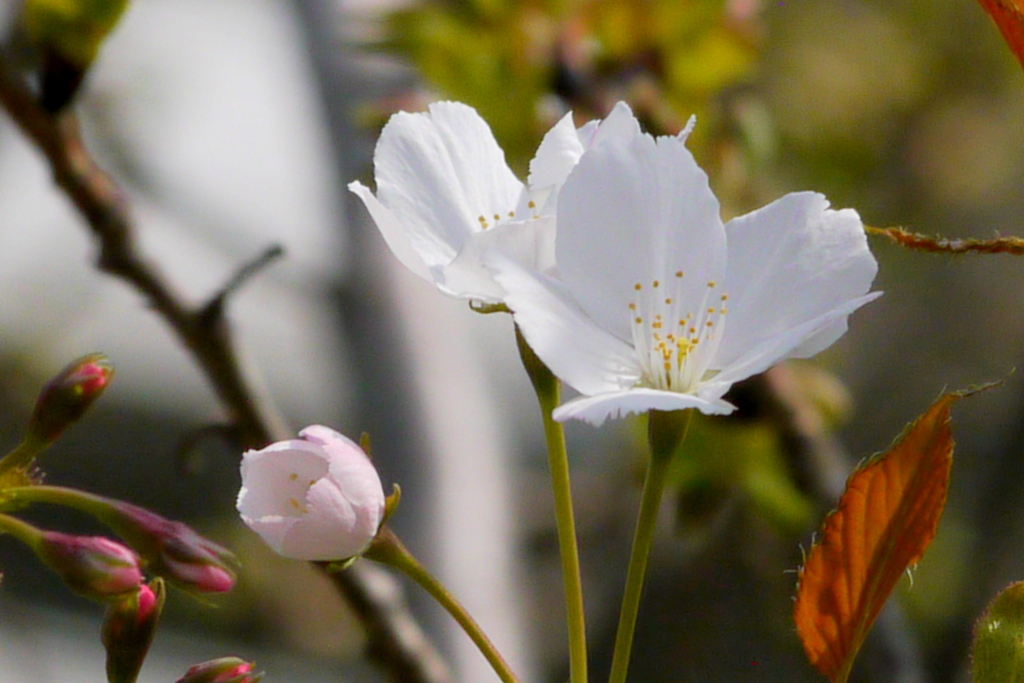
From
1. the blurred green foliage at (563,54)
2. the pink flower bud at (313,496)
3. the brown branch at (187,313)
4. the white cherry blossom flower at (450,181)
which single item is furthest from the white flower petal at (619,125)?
the blurred green foliage at (563,54)

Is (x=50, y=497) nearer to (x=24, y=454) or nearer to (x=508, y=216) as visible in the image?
(x=24, y=454)

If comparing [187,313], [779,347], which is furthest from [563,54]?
[779,347]

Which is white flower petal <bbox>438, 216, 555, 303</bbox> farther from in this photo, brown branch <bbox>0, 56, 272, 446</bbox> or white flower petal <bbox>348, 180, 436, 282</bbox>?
brown branch <bbox>0, 56, 272, 446</bbox>

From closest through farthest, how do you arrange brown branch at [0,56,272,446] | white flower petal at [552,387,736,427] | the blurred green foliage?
white flower petal at [552,387,736,427], brown branch at [0,56,272,446], the blurred green foliage

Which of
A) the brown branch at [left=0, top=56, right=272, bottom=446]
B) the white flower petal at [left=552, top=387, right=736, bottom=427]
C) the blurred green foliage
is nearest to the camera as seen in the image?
the white flower petal at [left=552, top=387, right=736, bottom=427]

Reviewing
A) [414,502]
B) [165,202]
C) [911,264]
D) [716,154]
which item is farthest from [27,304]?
[911,264]

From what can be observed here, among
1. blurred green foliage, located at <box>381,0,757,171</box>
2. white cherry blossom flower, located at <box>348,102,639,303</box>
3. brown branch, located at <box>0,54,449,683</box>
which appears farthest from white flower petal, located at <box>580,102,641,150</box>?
blurred green foliage, located at <box>381,0,757,171</box>

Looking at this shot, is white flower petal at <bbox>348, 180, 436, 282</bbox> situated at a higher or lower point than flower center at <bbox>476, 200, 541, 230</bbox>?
higher
